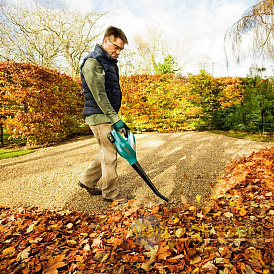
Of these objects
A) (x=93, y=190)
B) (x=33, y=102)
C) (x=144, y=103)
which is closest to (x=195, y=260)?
(x=93, y=190)

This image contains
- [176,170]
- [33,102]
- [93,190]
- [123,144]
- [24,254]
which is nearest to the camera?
[24,254]

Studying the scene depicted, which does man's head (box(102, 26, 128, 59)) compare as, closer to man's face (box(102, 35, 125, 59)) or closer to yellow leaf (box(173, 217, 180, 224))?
man's face (box(102, 35, 125, 59))

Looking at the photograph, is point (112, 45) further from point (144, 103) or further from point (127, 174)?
point (144, 103)

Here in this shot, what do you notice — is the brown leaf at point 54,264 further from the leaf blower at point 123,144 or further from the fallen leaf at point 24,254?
the leaf blower at point 123,144

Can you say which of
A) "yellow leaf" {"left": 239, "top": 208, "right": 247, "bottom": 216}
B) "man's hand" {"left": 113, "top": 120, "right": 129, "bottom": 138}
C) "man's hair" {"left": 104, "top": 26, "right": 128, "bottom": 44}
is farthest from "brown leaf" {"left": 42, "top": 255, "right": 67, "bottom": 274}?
"man's hair" {"left": 104, "top": 26, "right": 128, "bottom": 44}

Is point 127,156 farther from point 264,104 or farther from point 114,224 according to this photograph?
point 264,104

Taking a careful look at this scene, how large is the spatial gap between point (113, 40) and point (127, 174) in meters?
2.10

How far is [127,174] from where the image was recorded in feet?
10.7

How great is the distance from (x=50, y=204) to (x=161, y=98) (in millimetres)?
5583

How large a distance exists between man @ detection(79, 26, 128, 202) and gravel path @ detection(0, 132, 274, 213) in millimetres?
511

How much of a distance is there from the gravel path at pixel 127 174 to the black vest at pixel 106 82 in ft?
3.94

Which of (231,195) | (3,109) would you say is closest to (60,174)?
(231,195)

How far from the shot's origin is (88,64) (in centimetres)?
193

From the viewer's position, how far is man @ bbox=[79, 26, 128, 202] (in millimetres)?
1944
